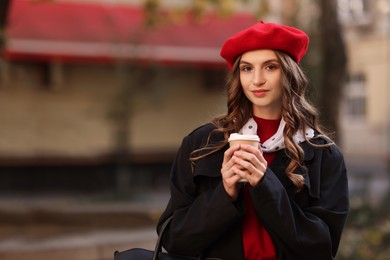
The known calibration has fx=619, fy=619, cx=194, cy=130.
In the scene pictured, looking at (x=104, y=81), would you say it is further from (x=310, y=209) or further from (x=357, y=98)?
(x=357, y=98)

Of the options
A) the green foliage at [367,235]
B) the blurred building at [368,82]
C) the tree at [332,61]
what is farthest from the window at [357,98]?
the tree at [332,61]

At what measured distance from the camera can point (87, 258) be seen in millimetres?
6719

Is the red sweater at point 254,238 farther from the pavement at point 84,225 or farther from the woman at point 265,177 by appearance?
the pavement at point 84,225

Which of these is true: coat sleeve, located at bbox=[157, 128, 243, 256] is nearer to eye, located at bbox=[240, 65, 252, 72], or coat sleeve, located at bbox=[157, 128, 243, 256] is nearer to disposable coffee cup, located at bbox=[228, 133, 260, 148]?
disposable coffee cup, located at bbox=[228, 133, 260, 148]

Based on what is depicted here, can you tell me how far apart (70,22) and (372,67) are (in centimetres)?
1683

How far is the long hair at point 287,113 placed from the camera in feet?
7.77

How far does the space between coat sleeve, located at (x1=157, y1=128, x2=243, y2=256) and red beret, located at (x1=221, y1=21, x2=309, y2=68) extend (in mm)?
429

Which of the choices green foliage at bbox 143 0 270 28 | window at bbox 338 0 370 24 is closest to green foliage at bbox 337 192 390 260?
green foliage at bbox 143 0 270 28

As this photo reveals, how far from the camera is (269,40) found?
2.38 m

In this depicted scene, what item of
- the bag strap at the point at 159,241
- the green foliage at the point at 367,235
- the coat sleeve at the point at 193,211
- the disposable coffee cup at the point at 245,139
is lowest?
the green foliage at the point at 367,235

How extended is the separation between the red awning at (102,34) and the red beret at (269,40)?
7.66 m

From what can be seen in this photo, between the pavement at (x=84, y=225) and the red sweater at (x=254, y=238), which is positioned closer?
the red sweater at (x=254, y=238)

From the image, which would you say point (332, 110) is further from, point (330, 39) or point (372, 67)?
point (372, 67)

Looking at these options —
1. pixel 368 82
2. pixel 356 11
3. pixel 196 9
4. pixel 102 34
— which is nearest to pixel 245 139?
pixel 196 9
